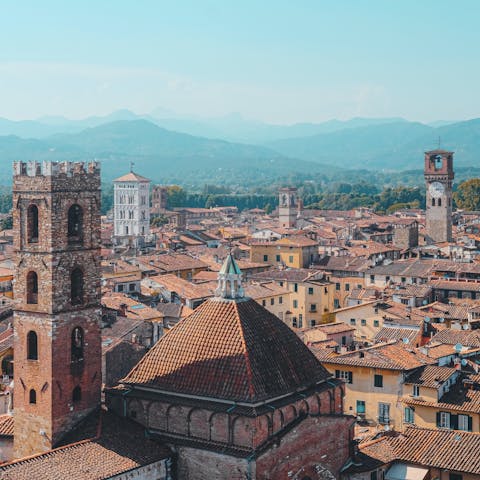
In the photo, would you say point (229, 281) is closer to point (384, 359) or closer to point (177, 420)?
point (177, 420)

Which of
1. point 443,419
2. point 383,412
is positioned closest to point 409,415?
point 383,412

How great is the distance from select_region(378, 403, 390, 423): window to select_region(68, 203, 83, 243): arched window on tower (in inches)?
576

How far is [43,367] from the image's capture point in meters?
27.5

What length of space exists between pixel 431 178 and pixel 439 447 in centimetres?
7074

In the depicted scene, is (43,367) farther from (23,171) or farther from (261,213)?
(261,213)

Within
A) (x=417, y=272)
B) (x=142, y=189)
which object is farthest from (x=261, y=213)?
(x=417, y=272)

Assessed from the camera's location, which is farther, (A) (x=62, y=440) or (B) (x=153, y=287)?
(B) (x=153, y=287)

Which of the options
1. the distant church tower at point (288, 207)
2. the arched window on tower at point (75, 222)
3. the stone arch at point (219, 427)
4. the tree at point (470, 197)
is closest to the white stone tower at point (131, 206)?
the distant church tower at point (288, 207)

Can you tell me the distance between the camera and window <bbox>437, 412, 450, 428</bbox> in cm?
3492

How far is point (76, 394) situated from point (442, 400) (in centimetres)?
1417

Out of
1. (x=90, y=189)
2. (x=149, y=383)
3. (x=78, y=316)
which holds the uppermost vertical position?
(x=90, y=189)

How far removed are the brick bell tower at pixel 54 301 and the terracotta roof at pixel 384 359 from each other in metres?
12.1

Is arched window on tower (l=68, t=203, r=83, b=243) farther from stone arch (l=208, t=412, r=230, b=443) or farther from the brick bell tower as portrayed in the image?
stone arch (l=208, t=412, r=230, b=443)

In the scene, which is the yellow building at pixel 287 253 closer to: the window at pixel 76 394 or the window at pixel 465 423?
the window at pixel 465 423
